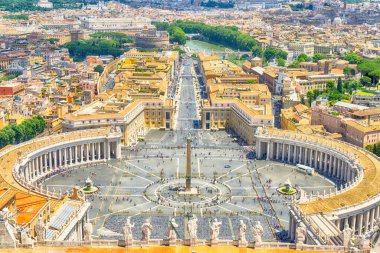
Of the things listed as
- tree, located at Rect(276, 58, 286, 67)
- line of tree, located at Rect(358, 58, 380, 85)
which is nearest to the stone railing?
line of tree, located at Rect(358, 58, 380, 85)

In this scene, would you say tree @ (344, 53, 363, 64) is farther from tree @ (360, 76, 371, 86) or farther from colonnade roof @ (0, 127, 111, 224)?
colonnade roof @ (0, 127, 111, 224)

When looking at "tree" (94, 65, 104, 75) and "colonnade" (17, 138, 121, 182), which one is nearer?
"colonnade" (17, 138, 121, 182)

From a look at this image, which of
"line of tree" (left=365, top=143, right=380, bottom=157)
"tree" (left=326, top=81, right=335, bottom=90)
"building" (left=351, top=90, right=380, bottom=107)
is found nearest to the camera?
A: "line of tree" (left=365, top=143, right=380, bottom=157)

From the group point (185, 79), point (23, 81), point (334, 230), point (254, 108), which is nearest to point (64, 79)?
point (23, 81)

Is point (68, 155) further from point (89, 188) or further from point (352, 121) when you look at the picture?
point (352, 121)

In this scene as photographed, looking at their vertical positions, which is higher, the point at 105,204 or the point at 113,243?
the point at 113,243

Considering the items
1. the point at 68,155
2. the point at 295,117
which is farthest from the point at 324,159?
the point at 68,155

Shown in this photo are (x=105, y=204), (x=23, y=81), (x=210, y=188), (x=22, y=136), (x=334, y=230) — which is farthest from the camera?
(x=23, y=81)

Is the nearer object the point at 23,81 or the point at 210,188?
the point at 210,188

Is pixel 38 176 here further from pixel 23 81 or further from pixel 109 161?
pixel 23 81
